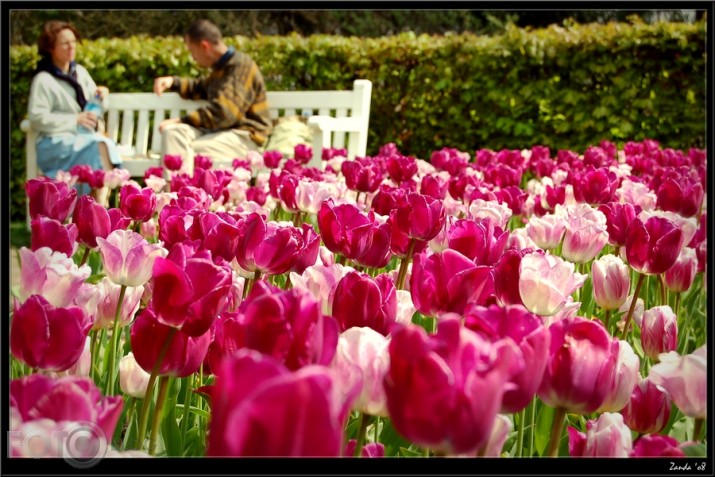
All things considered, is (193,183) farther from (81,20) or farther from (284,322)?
(81,20)

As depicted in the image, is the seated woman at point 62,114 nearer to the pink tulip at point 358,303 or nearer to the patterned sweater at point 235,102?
the patterned sweater at point 235,102

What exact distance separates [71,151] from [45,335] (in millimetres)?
5356

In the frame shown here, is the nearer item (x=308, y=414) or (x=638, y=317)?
(x=308, y=414)

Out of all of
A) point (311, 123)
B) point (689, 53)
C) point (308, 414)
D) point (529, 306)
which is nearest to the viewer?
point (308, 414)

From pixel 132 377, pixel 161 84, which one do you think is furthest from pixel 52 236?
pixel 161 84

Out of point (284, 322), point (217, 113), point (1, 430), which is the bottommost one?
point (217, 113)

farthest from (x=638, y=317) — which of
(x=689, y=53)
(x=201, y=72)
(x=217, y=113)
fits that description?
(x=201, y=72)

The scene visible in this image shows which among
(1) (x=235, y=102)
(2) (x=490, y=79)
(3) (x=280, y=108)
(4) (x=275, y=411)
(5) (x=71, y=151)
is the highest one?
(4) (x=275, y=411)

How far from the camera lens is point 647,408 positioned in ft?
3.28

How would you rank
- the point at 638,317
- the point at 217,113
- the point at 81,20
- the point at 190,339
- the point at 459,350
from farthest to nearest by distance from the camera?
the point at 81,20 < the point at 217,113 < the point at 638,317 < the point at 190,339 < the point at 459,350

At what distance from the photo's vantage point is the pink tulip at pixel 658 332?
1.32m

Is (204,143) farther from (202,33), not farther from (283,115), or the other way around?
(283,115)

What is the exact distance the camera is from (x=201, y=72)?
29.0 ft

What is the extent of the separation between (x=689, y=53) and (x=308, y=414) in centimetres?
806
